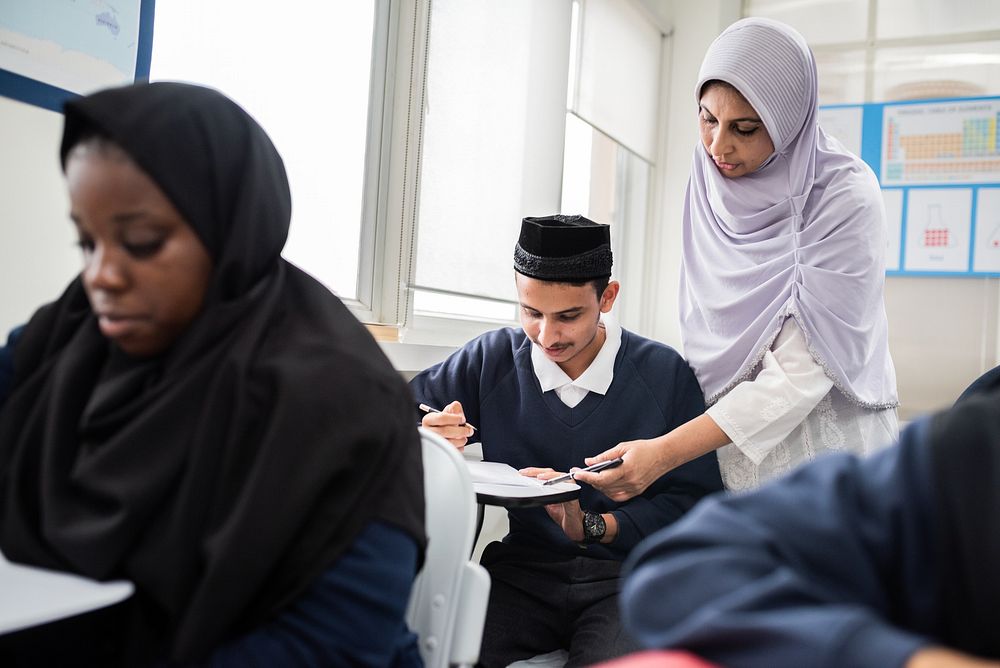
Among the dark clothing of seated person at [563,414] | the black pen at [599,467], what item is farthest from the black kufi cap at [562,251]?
the black pen at [599,467]

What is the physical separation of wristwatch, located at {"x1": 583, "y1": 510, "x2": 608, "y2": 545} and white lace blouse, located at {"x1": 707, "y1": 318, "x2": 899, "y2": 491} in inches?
12.5

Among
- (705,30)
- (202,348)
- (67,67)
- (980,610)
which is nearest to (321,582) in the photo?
(202,348)

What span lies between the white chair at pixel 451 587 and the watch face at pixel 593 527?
24.0 inches

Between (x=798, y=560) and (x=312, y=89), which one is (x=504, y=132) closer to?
(x=312, y=89)

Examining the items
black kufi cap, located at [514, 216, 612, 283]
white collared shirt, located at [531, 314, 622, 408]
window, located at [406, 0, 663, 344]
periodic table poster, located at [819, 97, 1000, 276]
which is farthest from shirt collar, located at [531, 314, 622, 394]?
periodic table poster, located at [819, 97, 1000, 276]

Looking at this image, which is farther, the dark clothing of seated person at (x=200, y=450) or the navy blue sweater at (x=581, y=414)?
the navy blue sweater at (x=581, y=414)

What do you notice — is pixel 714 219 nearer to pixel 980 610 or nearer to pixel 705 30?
pixel 980 610

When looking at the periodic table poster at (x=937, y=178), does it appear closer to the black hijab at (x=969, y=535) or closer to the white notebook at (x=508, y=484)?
the white notebook at (x=508, y=484)

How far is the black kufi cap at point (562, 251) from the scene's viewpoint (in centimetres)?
199

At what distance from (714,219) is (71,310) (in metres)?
1.50

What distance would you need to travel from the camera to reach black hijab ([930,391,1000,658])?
2.29 ft

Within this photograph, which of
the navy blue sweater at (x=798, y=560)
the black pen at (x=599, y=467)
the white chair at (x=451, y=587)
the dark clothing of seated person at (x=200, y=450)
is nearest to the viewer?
the navy blue sweater at (x=798, y=560)

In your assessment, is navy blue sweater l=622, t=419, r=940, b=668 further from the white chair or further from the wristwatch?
the wristwatch

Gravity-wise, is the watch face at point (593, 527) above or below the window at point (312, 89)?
below
